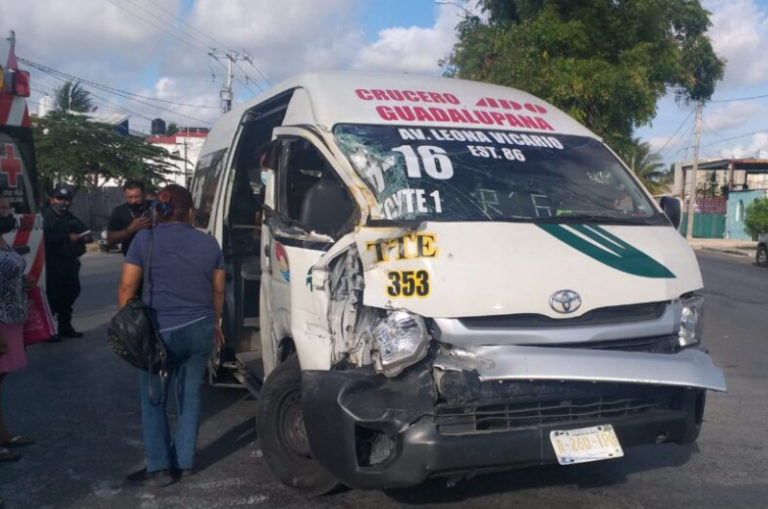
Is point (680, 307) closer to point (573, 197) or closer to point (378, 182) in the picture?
point (573, 197)

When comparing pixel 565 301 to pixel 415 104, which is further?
pixel 415 104

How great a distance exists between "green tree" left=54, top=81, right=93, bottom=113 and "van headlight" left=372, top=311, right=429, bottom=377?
40.1 metres

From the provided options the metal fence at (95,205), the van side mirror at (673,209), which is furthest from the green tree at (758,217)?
the van side mirror at (673,209)

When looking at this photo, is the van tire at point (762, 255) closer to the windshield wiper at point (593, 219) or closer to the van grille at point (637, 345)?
the windshield wiper at point (593, 219)

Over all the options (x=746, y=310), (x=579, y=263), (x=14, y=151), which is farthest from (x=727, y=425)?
(x=746, y=310)

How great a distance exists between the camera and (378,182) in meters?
4.79

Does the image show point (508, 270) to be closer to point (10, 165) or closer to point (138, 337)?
point (138, 337)

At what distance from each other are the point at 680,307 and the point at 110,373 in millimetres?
5639

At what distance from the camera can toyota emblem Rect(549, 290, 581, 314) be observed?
4.20 m

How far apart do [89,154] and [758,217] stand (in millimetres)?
24819

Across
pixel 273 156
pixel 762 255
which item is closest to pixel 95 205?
pixel 762 255

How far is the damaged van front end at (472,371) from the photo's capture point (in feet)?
12.9

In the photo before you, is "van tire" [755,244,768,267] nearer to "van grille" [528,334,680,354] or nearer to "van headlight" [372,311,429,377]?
"van grille" [528,334,680,354]

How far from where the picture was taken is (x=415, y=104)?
216 inches
